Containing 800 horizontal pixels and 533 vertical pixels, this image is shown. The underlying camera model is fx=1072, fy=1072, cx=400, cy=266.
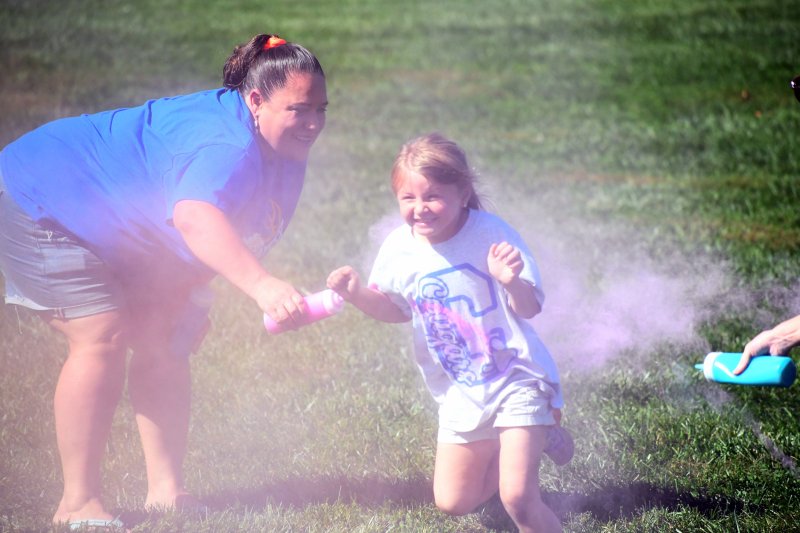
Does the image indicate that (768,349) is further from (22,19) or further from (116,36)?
(22,19)

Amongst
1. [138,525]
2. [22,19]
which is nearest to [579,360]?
[138,525]

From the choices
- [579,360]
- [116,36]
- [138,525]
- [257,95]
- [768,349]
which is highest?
[116,36]

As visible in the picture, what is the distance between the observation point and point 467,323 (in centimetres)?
305

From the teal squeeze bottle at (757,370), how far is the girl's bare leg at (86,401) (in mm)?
1715

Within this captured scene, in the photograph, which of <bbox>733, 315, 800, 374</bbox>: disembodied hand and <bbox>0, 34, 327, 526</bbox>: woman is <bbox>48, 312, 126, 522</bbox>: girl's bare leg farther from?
<bbox>733, 315, 800, 374</bbox>: disembodied hand

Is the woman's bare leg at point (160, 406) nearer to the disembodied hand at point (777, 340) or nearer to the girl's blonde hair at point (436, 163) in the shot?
the girl's blonde hair at point (436, 163)

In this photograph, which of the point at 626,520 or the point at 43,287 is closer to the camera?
the point at 43,287

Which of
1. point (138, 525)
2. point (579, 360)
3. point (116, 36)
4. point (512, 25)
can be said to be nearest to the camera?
point (138, 525)

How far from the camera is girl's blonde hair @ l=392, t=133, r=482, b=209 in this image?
299cm

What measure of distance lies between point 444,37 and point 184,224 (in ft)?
33.9

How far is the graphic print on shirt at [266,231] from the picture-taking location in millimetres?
3225

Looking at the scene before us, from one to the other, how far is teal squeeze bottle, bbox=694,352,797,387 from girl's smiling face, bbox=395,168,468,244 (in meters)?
0.82

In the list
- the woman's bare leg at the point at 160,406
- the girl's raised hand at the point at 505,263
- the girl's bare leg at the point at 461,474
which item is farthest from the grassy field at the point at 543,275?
the girl's raised hand at the point at 505,263

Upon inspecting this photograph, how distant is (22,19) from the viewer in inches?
491
